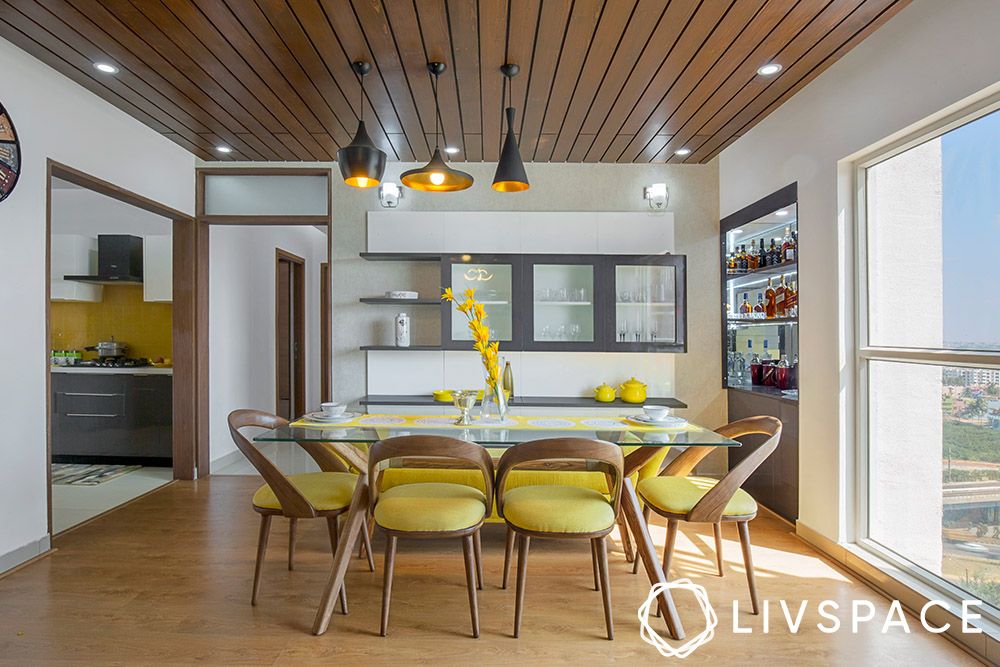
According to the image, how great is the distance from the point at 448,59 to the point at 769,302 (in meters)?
2.67

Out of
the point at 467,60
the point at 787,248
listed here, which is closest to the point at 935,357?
the point at 787,248

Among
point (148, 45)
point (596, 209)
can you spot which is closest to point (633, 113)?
point (596, 209)

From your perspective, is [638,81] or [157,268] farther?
[157,268]

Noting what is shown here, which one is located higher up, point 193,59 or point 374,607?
point 193,59

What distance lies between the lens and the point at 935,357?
252 centimetres

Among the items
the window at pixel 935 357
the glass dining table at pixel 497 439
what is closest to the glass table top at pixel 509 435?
the glass dining table at pixel 497 439

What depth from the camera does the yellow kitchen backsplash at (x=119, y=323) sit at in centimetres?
587

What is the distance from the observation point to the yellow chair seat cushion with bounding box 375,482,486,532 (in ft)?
7.59

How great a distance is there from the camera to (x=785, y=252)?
12.5ft

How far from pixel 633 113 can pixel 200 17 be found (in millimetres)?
2379

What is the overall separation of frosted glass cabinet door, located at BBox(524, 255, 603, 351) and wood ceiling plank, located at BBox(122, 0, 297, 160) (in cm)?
208

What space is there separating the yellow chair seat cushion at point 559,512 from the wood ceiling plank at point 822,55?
231 centimetres

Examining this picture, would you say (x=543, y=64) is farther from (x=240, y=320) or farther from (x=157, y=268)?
(x=157, y=268)

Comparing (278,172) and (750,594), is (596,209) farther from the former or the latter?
(750,594)
